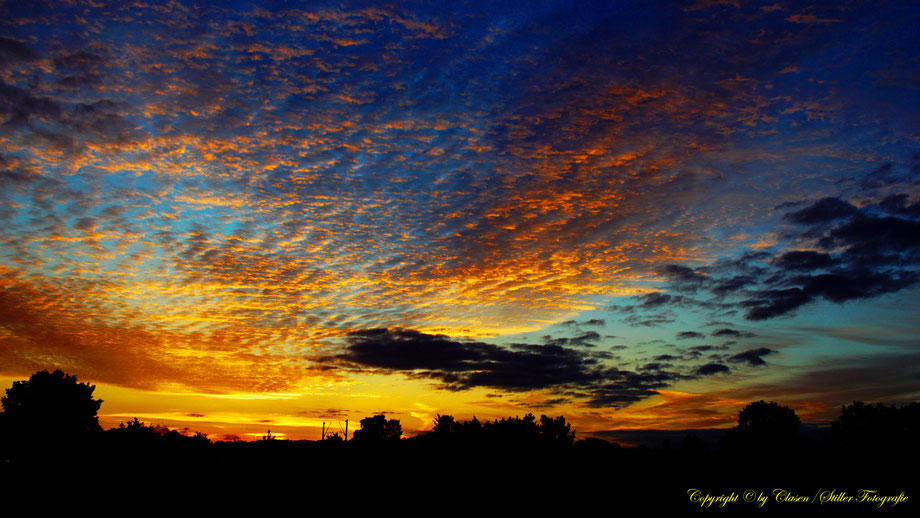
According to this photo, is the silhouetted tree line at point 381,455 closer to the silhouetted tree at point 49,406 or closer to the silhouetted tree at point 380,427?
the silhouetted tree at point 49,406

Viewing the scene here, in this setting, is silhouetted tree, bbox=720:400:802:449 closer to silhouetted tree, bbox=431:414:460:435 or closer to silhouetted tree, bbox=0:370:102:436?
silhouetted tree, bbox=431:414:460:435

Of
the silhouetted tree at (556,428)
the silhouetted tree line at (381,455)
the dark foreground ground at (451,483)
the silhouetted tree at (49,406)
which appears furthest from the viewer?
the silhouetted tree at (556,428)

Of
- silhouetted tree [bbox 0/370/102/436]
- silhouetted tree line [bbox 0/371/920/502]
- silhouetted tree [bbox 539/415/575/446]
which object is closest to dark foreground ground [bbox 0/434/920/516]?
silhouetted tree line [bbox 0/371/920/502]

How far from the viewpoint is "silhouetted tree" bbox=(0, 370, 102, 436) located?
87.7 metres

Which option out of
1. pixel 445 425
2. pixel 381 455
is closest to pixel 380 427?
pixel 445 425

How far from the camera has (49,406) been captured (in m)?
90.2

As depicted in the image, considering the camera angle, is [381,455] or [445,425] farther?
[445,425]

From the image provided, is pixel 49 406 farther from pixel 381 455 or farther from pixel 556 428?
pixel 556 428

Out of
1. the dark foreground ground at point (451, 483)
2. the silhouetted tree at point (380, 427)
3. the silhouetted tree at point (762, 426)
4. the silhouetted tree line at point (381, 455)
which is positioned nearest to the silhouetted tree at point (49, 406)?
the silhouetted tree line at point (381, 455)

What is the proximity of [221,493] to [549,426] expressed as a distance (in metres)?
136

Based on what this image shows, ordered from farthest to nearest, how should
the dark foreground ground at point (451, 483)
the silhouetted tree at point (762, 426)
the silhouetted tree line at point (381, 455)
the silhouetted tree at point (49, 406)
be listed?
1. the silhouetted tree at point (762, 426)
2. the silhouetted tree at point (49, 406)
3. the silhouetted tree line at point (381, 455)
4. the dark foreground ground at point (451, 483)

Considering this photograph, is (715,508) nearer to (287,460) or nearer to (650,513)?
(650,513)

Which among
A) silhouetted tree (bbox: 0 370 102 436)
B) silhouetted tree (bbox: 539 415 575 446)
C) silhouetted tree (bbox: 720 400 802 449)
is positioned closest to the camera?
silhouetted tree (bbox: 0 370 102 436)

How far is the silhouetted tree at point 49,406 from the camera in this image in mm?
87688
